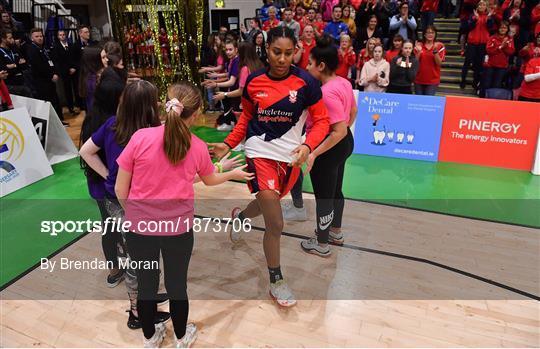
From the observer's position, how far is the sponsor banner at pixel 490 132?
494 cm

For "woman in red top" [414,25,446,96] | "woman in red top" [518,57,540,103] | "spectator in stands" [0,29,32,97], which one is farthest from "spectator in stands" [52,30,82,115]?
"woman in red top" [518,57,540,103]

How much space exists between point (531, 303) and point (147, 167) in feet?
8.28

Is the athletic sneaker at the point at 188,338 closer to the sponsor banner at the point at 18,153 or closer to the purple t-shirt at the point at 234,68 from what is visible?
the sponsor banner at the point at 18,153

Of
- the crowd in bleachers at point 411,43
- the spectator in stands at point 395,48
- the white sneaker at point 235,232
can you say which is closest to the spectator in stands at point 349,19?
the crowd in bleachers at point 411,43

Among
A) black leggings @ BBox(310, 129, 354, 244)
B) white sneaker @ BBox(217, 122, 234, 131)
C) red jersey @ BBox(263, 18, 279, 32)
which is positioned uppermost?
red jersey @ BBox(263, 18, 279, 32)

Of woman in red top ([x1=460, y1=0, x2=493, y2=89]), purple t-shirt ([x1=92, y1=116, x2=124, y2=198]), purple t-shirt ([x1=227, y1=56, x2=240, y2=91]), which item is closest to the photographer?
purple t-shirt ([x1=92, y1=116, x2=124, y2=198])

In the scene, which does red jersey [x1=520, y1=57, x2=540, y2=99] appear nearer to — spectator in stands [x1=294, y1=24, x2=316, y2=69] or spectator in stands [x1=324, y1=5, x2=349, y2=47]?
spectator in stands [x1=324, y1=5, x2=349, y2=47]

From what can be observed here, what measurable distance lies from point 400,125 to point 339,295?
314 cm

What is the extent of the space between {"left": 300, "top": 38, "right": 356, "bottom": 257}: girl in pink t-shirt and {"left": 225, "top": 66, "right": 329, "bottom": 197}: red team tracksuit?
0.53ft

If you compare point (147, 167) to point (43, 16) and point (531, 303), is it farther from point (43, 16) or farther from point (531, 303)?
point (43, 16)

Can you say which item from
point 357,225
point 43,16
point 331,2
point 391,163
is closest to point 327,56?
point 357,225

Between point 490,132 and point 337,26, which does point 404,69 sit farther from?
point 337,26

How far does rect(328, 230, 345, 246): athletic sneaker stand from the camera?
3.40 m

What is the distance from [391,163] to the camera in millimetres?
5324
